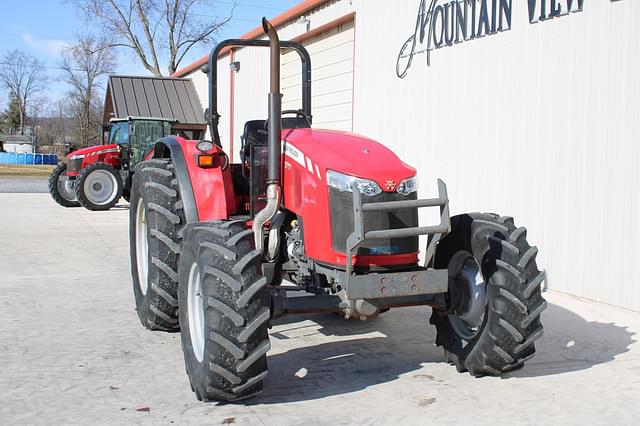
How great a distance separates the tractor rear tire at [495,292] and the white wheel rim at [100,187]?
12904mm

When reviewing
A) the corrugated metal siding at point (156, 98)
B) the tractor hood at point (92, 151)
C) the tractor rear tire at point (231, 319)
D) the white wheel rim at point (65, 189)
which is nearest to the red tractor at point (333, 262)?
the tractor rear tire at point (231, 319)

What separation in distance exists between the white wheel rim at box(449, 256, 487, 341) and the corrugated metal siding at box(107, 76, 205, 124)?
2234 cm

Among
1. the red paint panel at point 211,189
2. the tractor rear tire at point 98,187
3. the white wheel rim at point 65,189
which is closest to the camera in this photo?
the red paint panel at point 211,189

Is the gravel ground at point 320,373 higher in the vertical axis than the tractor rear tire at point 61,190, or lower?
lower

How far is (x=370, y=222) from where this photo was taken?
13.8ft

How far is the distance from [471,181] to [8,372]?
5854 mm

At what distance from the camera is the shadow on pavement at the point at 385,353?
4523mm

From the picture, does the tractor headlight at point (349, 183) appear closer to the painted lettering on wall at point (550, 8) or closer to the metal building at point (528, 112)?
the metal building at point (528, 112)

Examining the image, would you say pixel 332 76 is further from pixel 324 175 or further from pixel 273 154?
pixel 324 175

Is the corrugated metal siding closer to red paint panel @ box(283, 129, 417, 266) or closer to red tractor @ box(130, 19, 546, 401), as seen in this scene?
red tractor @ box(130, 19, 546, 401)

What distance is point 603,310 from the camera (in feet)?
22.1

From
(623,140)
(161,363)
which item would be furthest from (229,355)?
(623,140)

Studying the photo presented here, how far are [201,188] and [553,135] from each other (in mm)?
4071

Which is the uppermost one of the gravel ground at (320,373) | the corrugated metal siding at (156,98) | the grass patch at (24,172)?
the corrugated metal siding at (156,98)
